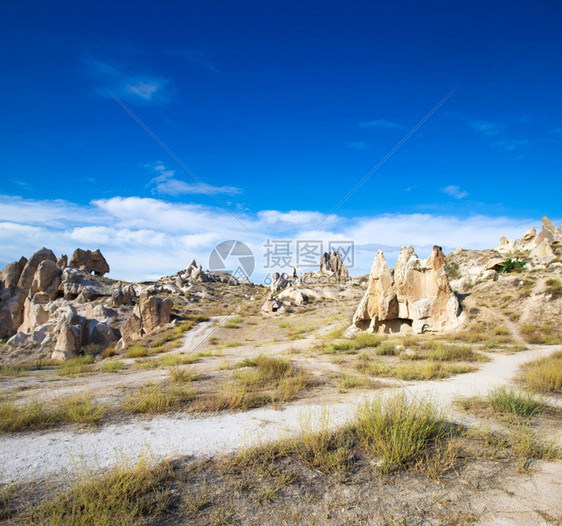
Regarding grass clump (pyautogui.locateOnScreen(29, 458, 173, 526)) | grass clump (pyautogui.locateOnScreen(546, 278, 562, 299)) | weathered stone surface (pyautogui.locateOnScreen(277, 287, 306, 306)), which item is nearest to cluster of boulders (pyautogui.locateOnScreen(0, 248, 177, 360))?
weathered stone surface (pyautogui.locateOnScreen(277, 287, 306, 306))

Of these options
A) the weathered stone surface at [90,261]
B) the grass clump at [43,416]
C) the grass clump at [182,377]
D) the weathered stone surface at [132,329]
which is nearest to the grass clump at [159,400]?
the grass clump at [43,416]

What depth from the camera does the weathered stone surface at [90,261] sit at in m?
37.0

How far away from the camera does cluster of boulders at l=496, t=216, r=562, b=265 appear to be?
2995 cm

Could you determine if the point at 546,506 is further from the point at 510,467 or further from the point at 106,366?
the point at 106,366

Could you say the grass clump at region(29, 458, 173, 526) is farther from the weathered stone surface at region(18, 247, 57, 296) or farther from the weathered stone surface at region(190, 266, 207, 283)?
the weathered stone surface at region(190, 266, 207, 283)

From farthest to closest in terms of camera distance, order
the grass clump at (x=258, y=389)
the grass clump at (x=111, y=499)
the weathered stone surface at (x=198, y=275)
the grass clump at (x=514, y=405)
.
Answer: the weathered stone surface at (x=198, y=275)
the grass clump at (x=258, y=389)
the grass clump at (x=514, y=405)
the grass clump at (x=111, y=499)

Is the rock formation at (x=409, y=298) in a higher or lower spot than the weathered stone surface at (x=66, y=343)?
higher

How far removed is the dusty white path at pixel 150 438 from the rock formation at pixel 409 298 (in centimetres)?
1121

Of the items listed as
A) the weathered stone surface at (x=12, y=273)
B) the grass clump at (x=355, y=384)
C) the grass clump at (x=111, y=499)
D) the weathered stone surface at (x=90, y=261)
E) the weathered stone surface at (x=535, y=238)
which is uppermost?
the weathered stone surface at (x=535, y=238)

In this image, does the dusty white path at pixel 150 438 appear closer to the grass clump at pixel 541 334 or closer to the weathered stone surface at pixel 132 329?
the grass clump at pixel 541 334

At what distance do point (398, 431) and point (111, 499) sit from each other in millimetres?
3332

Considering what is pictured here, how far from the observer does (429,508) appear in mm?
2932

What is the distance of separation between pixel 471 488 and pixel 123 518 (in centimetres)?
335

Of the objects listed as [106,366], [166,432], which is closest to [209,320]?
[106,366]
